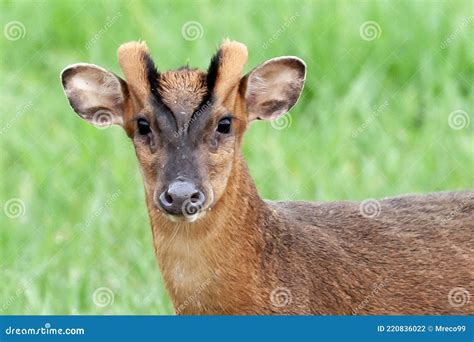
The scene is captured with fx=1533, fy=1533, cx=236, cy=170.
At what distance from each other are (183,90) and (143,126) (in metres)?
0.26

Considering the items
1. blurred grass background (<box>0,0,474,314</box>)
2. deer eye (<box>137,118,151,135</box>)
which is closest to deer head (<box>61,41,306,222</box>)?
deer eye (<box>137,118,151,135</box>)

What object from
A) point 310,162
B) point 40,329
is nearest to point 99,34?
point 310,162

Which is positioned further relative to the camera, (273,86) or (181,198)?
(273,86)

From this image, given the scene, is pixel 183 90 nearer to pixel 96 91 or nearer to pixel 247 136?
pixel 96 91

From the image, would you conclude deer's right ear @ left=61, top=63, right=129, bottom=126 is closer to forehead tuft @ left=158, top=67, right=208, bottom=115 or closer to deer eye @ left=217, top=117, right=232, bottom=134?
forehead tuft @ left=158, top=67, right=208, bottom=115

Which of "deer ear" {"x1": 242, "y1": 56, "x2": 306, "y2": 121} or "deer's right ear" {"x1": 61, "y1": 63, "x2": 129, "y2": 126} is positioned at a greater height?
"deer ear" {"x1": 242, "y1": 56, "x2": 306, "y2": 121}

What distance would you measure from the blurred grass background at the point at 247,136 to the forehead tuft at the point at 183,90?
1.82 metres

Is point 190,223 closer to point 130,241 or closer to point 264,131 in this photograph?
point 130,241

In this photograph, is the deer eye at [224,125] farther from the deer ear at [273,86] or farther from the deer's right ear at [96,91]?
the deer's right ear at [96,91]

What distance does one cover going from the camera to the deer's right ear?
7.36 metres

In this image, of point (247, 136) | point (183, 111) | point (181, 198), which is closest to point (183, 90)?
point (183, 111)

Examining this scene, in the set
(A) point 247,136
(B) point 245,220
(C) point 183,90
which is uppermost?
(A) point 247,136

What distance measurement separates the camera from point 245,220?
7348 mm

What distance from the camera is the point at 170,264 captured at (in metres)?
7.29
